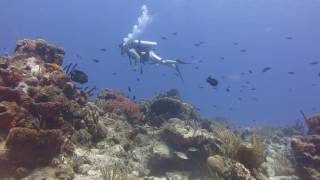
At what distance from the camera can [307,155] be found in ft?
37.7

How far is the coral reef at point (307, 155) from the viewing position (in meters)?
11.2

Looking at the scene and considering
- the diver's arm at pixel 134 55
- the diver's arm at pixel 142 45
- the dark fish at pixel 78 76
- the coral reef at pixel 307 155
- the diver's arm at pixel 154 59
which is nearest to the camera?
the coral reef at pixel 307 155

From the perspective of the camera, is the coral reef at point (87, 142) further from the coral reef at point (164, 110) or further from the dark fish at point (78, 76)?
the coral reef at point (164, 110)

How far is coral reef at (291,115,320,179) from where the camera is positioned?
11197 mm

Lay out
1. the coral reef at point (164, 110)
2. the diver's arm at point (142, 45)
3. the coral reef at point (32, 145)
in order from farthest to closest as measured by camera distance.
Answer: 1. the diver's arm at point (142, 45)
2. the coral reef at point (164, 110)
3. the coral reef at point (32, 145)

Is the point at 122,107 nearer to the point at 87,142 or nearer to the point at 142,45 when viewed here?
the point at 87,142

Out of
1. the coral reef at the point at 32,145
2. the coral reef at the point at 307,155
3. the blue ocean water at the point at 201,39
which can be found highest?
the blue ocean water at the point at 201,39

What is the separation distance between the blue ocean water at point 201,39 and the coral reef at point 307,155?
117 meters

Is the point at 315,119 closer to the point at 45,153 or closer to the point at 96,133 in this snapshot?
the point at 96,133

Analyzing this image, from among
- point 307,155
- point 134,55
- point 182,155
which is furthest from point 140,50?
point 307,155

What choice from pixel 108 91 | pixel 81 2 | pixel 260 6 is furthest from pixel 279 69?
pixel 108 91

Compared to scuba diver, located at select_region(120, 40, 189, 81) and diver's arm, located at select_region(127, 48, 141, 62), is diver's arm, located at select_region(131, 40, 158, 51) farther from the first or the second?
diver's arm, located at select_region(127, 48, 141, 62)

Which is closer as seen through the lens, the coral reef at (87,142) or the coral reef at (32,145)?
the coral reef at (32,145)

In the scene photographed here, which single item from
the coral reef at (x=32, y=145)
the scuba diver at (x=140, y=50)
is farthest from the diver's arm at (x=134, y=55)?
the coral reef at (x=32, y=145)
